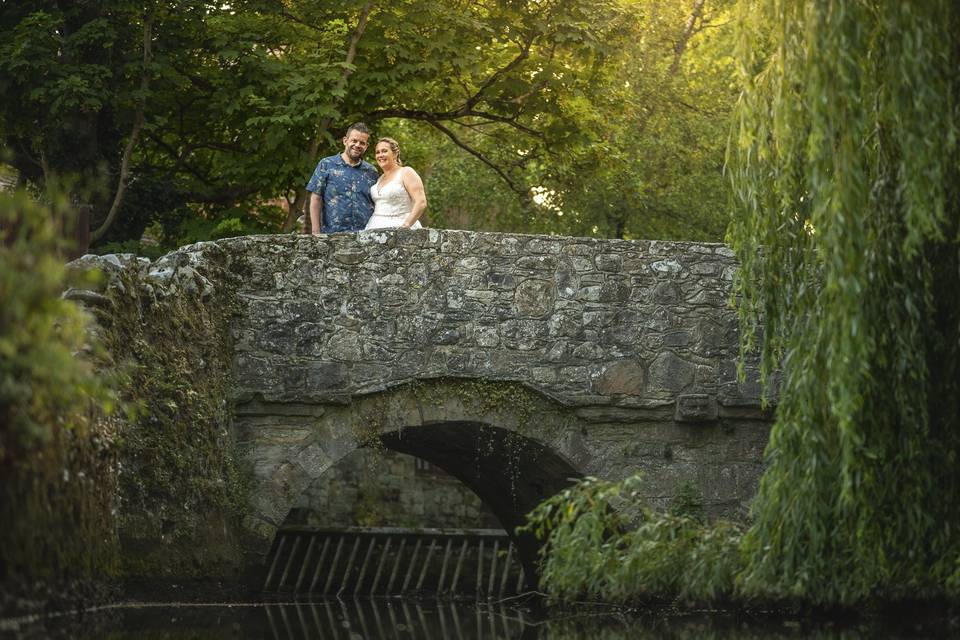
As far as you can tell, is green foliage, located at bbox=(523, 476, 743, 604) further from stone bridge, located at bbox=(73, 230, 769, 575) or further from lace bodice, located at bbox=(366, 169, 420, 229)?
lace bodice, located at bbox=(366, 169, 420, 229)

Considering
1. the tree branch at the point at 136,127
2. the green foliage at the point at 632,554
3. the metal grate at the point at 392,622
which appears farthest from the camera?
the tree branch at the point at 136,127

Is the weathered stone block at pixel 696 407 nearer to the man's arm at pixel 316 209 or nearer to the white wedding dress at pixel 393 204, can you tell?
the white wedding dress at pixel 393 204

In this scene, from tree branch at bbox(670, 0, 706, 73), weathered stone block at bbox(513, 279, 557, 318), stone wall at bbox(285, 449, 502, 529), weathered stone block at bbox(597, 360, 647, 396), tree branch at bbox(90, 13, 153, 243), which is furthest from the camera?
tree branch at bbox(670, 0, 706, 73)

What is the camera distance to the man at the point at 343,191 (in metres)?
9.88

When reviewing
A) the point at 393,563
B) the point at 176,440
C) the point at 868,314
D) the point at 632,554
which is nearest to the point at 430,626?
the point at 176,440

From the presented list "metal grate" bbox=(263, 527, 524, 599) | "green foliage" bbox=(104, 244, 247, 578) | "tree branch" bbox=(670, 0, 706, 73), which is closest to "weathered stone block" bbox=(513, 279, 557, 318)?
"green foliage" bbox=(104, 244, 247, 578)

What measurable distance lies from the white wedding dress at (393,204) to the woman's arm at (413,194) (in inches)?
1.6

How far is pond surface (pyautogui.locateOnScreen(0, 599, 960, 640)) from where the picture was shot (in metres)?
6.84

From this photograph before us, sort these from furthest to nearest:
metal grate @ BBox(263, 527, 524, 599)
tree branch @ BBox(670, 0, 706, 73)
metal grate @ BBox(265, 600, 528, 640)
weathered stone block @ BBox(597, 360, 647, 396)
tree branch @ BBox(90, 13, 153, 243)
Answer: tree branch @ BBox(670, 0, 706, 73) → metal grate @ BBox(263, 527, 524, 599) → tree branch @ BBox(90, 13, 153, 243) → weathered stone block @ BBox(597, 360, 647, 396) → metal grate @ BBox(265, 600, 528, 640)

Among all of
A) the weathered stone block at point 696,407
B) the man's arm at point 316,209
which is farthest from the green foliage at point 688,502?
the man's arm at point 316,209

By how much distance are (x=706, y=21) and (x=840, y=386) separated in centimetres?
1335

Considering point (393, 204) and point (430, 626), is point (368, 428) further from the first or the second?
point (393, 204)

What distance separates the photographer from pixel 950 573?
22.1ft

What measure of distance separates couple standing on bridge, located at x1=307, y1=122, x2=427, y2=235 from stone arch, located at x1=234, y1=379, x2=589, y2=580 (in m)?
1.19
